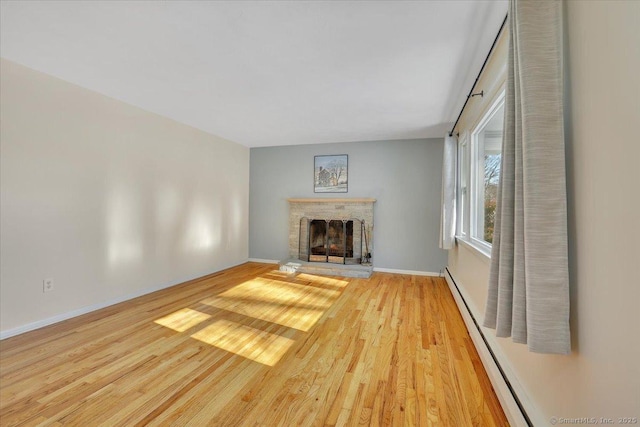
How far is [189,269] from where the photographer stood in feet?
14.7

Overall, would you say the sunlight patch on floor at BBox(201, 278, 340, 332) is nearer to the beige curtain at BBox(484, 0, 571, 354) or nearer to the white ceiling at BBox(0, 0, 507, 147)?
the beige curtain at BBox(484, 0, 571, 354)

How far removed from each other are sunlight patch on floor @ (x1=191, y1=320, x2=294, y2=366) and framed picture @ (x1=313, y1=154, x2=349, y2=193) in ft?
10.6

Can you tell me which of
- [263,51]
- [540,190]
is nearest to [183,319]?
[263,51]

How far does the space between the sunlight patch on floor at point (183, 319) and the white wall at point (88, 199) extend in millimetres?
936

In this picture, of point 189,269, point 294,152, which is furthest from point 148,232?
point 294,152

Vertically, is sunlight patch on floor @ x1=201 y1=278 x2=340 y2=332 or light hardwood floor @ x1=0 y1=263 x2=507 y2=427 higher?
sunlight patch on floor @ x1=201 y1=278 x2=340 y2=332

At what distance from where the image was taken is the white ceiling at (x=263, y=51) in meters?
1.82

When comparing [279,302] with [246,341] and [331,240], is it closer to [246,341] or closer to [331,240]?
[246,341]

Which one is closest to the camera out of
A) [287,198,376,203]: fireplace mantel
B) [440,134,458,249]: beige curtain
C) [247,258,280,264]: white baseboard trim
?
[440,134,458,249]: beige curtain

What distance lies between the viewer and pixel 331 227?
5512 mm

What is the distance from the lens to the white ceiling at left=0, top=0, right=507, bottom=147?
5.98 feet

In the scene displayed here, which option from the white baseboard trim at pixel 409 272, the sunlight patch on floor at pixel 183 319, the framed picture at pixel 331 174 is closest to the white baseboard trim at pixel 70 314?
the sunlight patch on floor at pixel 183 319

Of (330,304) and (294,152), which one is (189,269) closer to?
(330,304)

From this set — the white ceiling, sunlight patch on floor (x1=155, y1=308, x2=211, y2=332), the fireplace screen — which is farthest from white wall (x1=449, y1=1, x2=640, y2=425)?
the fireplace screen
